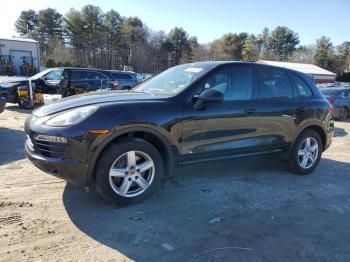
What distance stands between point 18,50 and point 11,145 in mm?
38041

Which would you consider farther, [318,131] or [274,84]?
[318,131]

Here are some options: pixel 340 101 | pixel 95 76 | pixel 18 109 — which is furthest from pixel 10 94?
pixel 340 101

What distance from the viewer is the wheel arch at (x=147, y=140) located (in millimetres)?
3719

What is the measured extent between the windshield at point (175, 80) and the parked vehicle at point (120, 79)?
990 cm

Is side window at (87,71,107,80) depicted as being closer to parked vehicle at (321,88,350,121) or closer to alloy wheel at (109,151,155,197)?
parked vehicle at (321,88,350,121)

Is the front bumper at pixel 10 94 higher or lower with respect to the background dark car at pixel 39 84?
lower

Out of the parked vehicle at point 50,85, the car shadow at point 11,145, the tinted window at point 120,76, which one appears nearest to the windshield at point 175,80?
the car shadow at point 11,145

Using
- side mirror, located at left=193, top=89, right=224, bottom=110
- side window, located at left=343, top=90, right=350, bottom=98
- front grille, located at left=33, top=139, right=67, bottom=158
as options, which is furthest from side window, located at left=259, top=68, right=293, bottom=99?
side window, located at left=343, top=90, right=350, bottom=98

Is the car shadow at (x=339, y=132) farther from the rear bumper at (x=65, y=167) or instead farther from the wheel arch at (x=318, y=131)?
the rear bumper at (x=65, y=167)

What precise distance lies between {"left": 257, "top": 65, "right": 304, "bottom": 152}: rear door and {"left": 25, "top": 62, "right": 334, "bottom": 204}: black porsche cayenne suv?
1cm

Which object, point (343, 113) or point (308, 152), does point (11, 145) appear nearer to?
point (308, 152)

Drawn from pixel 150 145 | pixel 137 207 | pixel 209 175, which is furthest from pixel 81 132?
pixel 209 175

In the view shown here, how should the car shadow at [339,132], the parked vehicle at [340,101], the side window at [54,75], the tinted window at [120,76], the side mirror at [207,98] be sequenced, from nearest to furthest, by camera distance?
the side mirror at [207,98] < the car shadow at [339,132] < the side window at [54,75] < the parked vehicle at [340,101] < the tinted window at [120,76]

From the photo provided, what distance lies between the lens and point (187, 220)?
12.5 ft
